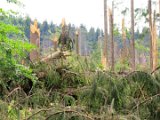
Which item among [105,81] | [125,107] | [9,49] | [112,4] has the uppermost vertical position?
[112,4]

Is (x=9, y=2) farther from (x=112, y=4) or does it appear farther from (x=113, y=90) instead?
(x=112, y=4)

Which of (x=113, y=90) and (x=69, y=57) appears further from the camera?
(x=69, y=57)

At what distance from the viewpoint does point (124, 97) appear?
457cm

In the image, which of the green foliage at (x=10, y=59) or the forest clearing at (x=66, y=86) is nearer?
the forest clearing at (x=66, y=86)

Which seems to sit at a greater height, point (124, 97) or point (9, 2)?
point (9, 2)

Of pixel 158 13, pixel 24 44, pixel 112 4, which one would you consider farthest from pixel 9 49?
pixel 112 4

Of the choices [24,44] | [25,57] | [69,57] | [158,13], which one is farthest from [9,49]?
[158,13]

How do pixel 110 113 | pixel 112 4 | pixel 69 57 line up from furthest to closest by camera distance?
pixel 112 4 < pixel 69 57 < pixel 110 113

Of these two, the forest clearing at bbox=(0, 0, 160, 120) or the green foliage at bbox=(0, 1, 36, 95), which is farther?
the green foliage at bbox=(0, 1, 36, 95)

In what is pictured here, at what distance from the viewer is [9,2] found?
655 cm

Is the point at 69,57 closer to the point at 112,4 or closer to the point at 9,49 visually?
the point at 9,49

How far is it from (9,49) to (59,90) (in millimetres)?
1053

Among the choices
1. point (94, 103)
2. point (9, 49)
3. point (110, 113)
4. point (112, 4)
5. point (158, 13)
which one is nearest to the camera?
point (110, 113)

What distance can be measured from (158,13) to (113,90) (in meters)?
20.3
